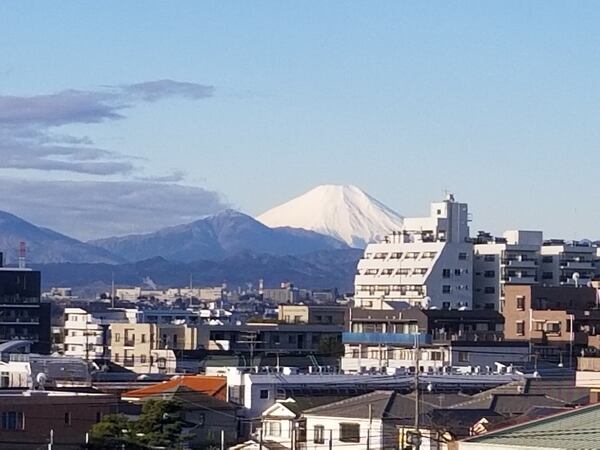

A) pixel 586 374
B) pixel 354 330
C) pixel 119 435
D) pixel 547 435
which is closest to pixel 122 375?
pixel 354 330

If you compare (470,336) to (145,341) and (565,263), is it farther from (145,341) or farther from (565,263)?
(565,263)

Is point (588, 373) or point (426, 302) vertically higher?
point (426, 302)

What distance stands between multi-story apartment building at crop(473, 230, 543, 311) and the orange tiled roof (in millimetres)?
51652

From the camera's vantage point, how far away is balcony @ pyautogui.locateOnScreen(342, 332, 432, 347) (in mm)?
84506

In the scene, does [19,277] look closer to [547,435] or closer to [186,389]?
[186,389]

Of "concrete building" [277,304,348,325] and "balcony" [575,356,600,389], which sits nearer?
"balcony" [575,356,600,389]

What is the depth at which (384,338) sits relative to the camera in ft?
286

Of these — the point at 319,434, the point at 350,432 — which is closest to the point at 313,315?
the point at 319,434

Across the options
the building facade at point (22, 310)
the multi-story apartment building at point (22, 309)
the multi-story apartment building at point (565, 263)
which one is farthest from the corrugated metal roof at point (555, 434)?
→ the multi-story apartment building at point (565, 263)

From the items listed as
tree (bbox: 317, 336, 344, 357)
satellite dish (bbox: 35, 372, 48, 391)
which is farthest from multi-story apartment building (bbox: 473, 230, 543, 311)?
satellite dish (bbox: 35, 372, 48, 391)

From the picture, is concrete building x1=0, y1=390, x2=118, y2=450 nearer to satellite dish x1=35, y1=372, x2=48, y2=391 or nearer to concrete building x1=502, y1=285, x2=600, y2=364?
satellite dish x1=35, y1=372, x2=48, y2=391

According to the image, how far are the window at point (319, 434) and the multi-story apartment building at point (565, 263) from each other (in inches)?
2766

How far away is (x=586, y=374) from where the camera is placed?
6194 centimetres

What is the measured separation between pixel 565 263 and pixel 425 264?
9.76m
